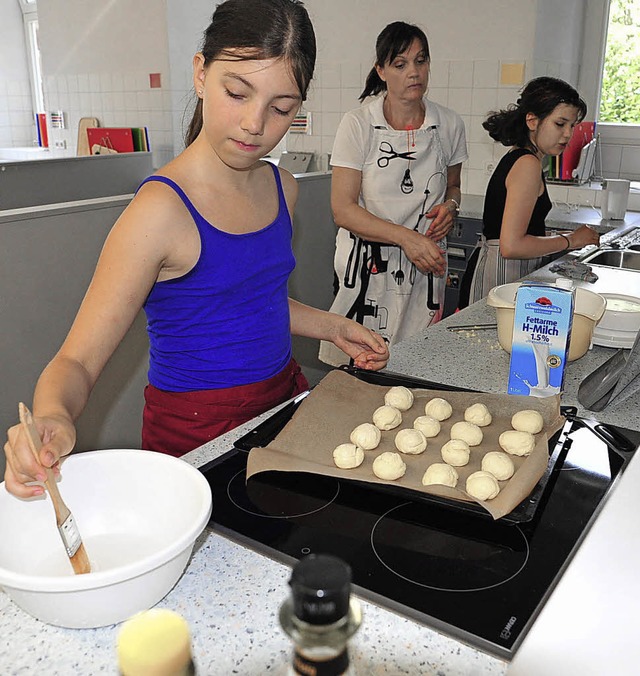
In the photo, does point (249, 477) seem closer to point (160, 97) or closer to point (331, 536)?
point (331, 536)

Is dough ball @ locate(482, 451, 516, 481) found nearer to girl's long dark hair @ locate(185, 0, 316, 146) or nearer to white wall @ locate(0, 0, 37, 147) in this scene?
girl's long dark hair @ locate(185, 0, 316, 146)

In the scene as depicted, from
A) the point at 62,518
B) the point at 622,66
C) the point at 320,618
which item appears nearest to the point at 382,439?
the point at 62,518

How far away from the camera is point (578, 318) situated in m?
1.23

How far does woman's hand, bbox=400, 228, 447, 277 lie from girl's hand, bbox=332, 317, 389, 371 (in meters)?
0.90

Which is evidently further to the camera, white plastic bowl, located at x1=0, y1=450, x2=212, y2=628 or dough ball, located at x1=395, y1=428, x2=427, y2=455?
dough ball, located at x1=395, y1=428, x2=427, y2=455

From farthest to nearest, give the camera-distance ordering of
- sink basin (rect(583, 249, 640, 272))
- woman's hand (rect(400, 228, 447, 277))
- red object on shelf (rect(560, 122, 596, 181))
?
red object on shelf (rect(560, 122, 596, 181))
sink basin (rect(583, 249, 640, 272))
woman's hand (rect(400, 228, 447, 277))

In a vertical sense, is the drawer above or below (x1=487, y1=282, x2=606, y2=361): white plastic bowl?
below

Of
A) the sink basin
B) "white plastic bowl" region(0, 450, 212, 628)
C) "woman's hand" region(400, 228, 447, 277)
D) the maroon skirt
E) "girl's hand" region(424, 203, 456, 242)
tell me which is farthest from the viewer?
the sink basin

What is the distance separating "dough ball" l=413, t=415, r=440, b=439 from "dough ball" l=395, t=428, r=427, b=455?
0.09ft

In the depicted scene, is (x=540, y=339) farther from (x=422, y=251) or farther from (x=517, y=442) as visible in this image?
(x=422, y=251)

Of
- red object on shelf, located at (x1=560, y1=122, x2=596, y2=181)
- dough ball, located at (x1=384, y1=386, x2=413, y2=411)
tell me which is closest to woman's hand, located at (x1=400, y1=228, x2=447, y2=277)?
dough ball, located at (x1=384, y1=386, x2=413, y2=411)

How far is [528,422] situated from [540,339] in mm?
171

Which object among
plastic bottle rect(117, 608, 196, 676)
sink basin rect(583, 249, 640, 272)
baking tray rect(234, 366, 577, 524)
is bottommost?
sink basin rect(583, 249, 640, 272)

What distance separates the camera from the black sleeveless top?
7.14 feet
